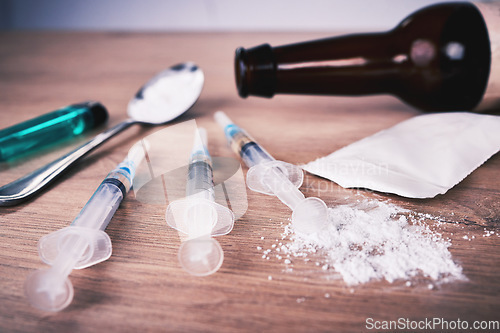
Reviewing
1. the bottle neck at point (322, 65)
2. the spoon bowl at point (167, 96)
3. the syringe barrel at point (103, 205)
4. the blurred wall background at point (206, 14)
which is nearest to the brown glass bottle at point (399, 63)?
the bottle neck at point (322, 65)

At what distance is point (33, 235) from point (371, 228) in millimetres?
283

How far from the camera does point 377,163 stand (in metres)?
0.40

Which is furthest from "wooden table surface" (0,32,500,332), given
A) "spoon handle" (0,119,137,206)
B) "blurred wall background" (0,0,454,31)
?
"blurred wall background" (0,0,454,31)

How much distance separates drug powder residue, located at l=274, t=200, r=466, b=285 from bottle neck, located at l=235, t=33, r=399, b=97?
20 centimetres

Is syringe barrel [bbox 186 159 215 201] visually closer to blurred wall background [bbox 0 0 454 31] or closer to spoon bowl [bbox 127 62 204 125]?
spoon bowl [bbox 127 62 204 125]

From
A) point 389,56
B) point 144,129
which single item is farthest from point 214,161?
point 389,56

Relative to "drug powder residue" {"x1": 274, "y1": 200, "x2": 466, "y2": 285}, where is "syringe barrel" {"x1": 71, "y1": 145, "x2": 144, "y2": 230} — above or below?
above

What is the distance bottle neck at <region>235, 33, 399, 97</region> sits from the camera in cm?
48

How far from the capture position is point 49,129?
1.60 feet

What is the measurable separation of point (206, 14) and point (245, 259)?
1037 millimetres

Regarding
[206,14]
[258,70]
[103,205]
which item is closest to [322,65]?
[258,70]

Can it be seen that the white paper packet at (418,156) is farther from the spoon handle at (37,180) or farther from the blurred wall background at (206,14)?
the blurred wall background at (206,14)

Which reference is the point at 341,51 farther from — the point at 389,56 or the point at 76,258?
the point at 76,258

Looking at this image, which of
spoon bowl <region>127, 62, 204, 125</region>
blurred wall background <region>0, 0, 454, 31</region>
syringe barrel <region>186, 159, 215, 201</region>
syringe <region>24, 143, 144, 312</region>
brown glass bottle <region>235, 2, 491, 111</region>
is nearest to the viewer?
syringe <region>24, 143, 144, 312</region>
